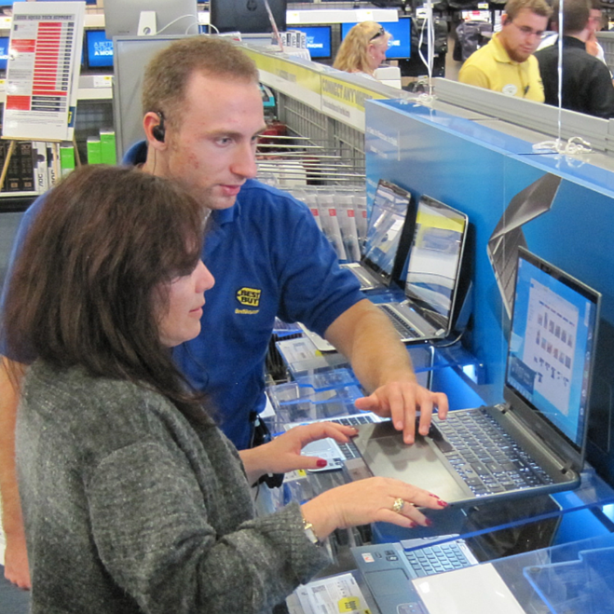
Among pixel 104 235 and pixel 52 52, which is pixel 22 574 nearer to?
pixel 104 235

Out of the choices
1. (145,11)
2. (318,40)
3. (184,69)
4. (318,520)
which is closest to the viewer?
(318,520)

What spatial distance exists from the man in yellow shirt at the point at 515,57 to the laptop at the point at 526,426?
2.53 meters

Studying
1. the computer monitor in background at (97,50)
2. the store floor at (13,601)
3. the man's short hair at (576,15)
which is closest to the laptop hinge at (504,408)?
the store floor at (13,601)

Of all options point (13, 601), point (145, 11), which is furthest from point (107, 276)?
point (145, 11)

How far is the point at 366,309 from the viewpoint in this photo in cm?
175

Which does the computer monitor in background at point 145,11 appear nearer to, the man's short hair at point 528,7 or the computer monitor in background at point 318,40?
the computer monitor in background at point 318,40

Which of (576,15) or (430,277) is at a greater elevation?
(576,15)

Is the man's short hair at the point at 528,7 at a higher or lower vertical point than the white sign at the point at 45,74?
higher

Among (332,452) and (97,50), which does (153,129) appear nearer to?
(332,452)

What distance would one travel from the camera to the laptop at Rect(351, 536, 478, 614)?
1185 mm

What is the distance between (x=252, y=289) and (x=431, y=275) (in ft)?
1.96

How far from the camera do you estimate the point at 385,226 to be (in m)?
2.47

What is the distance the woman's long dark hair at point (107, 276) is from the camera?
93 centimetres

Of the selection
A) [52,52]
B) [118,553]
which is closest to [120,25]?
[52,52]
